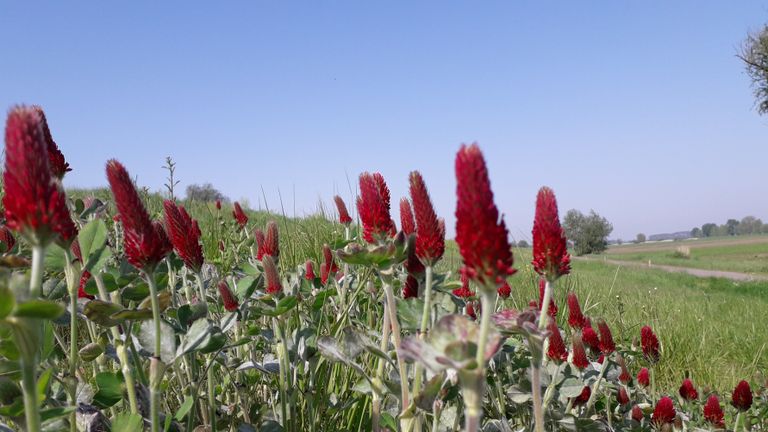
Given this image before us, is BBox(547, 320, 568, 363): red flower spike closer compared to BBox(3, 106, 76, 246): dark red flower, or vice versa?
BBox(3, 106, 76, 246): dark red flower

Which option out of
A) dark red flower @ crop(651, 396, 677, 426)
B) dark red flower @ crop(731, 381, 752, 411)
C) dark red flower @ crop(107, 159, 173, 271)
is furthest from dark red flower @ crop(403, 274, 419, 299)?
dark red flower @ crop(731, 381, 752, 411)

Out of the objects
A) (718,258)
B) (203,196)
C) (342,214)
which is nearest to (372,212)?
(342,214)

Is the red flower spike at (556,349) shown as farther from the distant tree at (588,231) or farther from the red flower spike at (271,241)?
the distant tree at (588,231)

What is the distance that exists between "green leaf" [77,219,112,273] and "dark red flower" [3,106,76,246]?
1.44 feet

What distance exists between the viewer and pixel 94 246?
1280 mm

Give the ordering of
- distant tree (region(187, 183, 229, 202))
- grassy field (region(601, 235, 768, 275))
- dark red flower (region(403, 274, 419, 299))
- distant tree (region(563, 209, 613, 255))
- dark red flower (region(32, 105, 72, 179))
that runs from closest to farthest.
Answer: dark red flower (region(32, 105, 72, 179)) → dark red flower (region(403, 274, 419, 299)) → distant tree (region(187, 183, 229, 202)) → grassy field (region(601, 235, 768, 275)) → distant tree (region(563, 209, 613, 255))

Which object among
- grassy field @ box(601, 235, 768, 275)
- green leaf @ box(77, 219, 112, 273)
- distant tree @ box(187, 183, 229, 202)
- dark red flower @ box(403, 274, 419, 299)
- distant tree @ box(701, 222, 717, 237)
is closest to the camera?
green leaf @ box(77, 219, 112, 273)

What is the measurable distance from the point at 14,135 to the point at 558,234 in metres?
1.07

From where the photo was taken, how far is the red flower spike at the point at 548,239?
126 cm

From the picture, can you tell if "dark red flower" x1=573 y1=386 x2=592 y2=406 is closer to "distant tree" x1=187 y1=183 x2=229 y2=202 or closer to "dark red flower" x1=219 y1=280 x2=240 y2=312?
"dark red flower" x1=219 y1=280 x2=240 y2=312

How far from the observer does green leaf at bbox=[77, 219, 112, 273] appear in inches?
48.8

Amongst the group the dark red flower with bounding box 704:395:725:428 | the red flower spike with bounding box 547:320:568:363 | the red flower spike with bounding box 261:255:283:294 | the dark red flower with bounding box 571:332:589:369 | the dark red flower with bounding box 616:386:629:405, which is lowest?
the dark red flower with bounding box 704:395:725:428

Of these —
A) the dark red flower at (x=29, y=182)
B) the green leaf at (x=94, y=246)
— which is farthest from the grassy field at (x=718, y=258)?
the dark red flower at (x=29, y=182)

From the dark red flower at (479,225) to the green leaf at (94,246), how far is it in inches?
34.7
